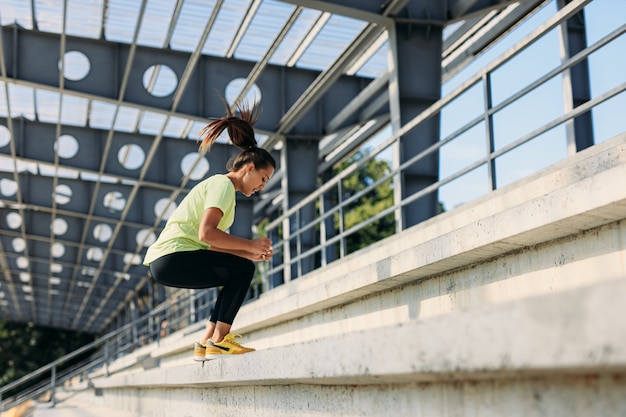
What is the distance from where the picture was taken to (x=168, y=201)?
25.9m

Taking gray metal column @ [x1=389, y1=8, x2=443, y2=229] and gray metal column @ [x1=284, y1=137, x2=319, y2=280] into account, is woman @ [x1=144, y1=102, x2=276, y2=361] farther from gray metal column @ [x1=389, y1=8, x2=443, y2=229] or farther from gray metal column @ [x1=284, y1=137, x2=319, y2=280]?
gray metal column @ [x1=284, y1=137, x2=319, y2=280]

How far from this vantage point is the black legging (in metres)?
4.79

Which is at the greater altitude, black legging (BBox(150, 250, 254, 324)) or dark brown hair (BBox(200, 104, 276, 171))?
dark brown hair (BBox(200, 104, 276, 171))

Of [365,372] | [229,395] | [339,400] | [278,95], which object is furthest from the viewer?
[278,95]

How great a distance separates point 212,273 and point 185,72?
39.4 ft

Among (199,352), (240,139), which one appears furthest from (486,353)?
(199,352)

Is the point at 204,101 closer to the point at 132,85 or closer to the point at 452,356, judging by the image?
the point at 132,85

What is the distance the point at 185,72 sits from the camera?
53.5 ft

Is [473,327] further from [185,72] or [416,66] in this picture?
[185,72]

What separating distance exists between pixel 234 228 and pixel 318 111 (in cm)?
478

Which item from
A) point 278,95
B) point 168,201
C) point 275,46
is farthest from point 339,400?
point 168,201

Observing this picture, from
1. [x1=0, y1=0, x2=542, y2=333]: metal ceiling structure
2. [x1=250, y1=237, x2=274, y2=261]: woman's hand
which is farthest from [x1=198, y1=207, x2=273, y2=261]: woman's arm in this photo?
[x1=0, y1=0, x2=542, y2=333]: metal ceiling structure

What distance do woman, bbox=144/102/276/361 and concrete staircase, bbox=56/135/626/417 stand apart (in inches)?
18.1

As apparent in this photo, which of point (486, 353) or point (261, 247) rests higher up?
point (261, 247)
